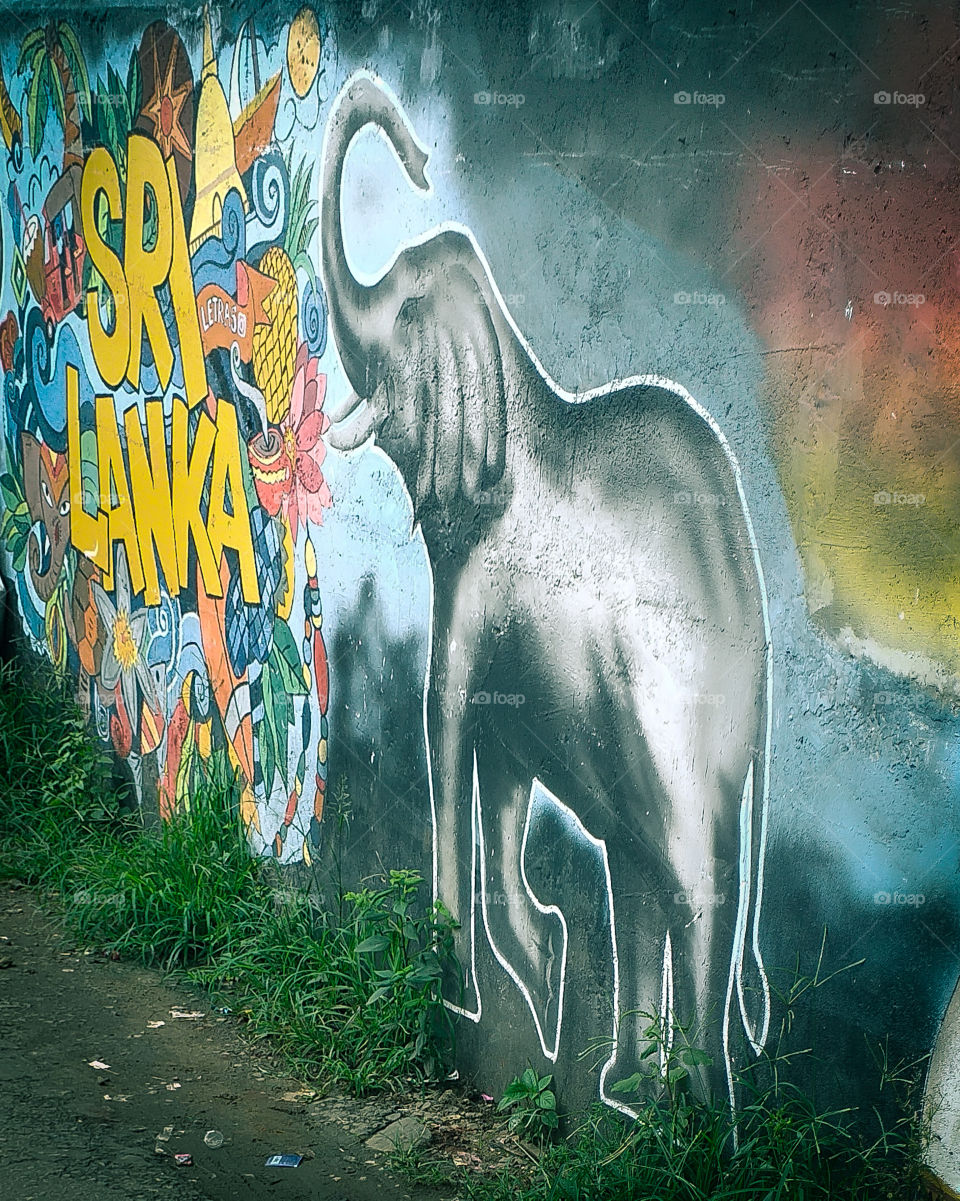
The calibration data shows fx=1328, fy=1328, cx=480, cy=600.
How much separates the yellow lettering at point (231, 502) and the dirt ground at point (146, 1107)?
1.48 metres

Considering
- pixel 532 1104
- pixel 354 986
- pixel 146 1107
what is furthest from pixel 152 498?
pixel 532 1104

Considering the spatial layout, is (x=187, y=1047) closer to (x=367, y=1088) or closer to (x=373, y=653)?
(x=367, y=1088)

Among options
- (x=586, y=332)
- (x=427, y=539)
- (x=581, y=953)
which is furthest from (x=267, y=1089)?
(x=586, y=332)

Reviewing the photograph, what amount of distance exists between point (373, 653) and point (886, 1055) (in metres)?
2.05

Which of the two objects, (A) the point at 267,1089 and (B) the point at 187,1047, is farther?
(B) the point at 187,1047

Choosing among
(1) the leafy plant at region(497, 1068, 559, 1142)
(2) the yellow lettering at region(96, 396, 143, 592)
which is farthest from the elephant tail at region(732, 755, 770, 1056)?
(2) the yellow lettering at region(96, 396, 143, 592)

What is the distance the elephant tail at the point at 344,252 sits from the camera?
3.89 m

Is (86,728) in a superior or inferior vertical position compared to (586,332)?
inferior

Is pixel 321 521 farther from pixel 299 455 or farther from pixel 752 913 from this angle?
pixel 752 913

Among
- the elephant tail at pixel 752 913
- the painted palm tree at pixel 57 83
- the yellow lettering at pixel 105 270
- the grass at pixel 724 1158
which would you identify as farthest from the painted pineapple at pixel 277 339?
the grass at pixel 724 1158

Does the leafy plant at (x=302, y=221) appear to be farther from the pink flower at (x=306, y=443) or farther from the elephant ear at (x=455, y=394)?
the elephant ear at (x=455, y=394)

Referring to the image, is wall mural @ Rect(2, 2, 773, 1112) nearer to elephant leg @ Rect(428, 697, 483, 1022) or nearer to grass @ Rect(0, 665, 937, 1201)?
elephant leg @ Rect(428, 697, 483, 1022)

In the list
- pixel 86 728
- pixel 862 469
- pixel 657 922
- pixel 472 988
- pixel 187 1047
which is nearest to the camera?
pixel 862 469

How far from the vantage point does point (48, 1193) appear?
3.26 m
